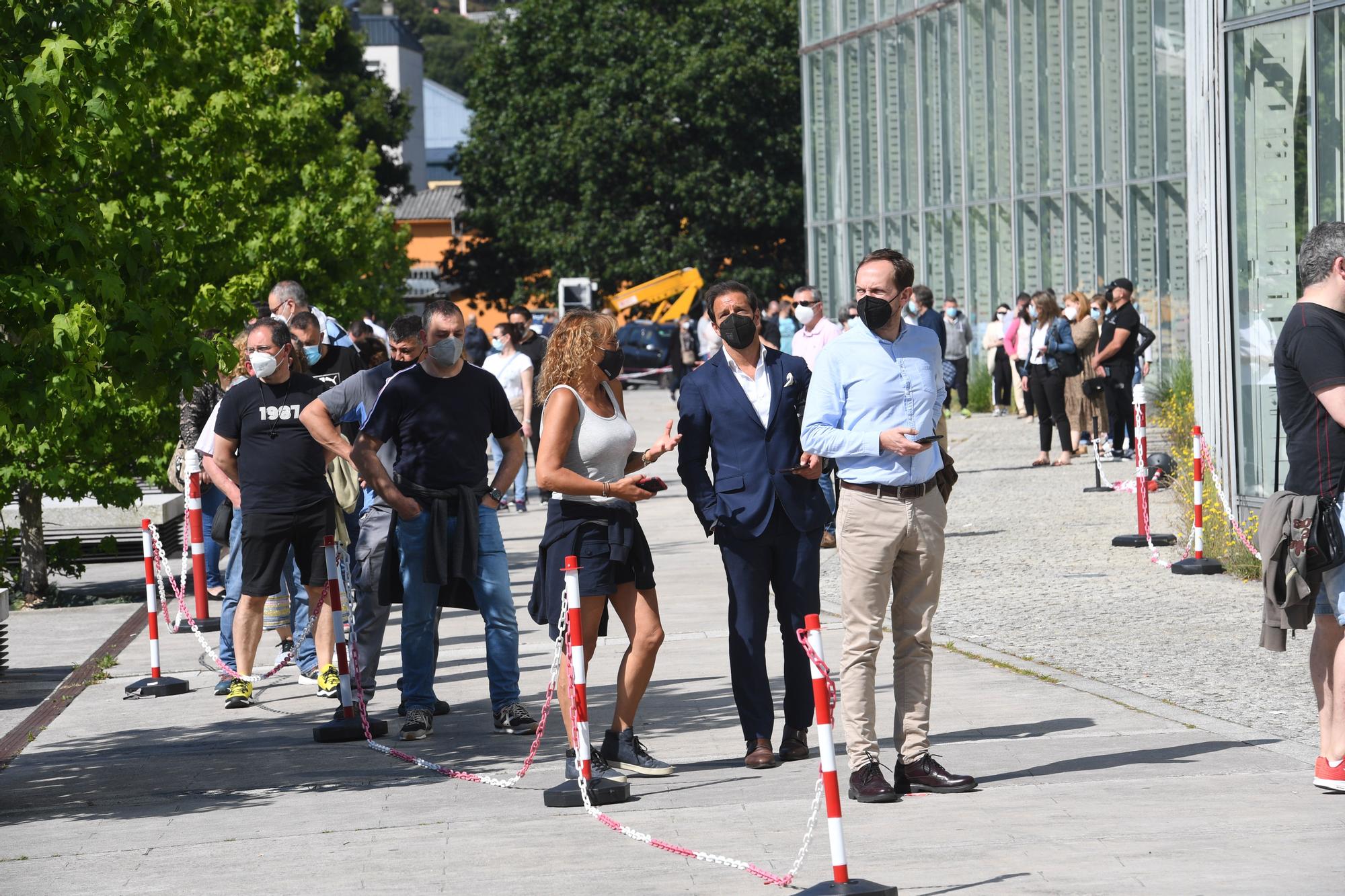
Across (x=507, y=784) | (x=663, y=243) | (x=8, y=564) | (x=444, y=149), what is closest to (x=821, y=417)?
(x=507, y=784)

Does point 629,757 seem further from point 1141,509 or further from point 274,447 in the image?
point 1141,509

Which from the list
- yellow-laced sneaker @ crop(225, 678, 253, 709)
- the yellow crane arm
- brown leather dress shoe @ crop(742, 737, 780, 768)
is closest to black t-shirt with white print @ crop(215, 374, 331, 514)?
yellow-laced sneaker @ crop(225, 678, 253, 709)

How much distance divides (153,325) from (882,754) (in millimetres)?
3367

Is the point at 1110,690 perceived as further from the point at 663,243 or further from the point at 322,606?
the point at 663,243

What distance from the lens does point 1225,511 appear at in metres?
13.8

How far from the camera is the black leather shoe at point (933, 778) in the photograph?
7.21 metres

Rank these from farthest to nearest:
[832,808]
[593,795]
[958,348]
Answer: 1. [958,348]
2. [593,795]
3. [832,808]

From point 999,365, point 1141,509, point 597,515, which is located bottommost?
point 1141,509

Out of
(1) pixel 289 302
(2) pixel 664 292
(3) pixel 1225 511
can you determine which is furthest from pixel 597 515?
(2) pixel 664 292

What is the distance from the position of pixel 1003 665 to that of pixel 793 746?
7.67 feet

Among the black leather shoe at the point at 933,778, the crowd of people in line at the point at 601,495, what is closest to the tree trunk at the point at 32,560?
the crowd of people in line at the point at 601,495

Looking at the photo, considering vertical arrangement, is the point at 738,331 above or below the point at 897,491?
above

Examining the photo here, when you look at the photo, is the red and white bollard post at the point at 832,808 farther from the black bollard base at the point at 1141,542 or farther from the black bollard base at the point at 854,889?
the black bollard base at the point at 1141,542

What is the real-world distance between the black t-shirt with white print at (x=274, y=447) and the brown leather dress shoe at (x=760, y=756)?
314 cm
